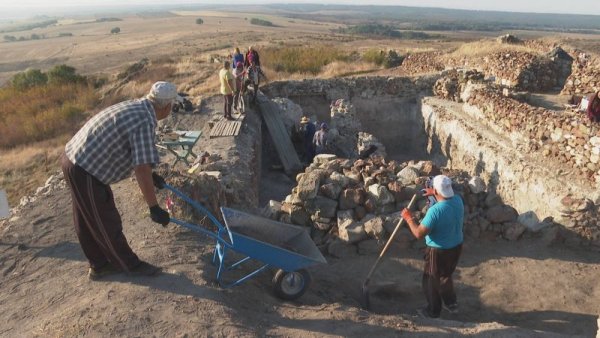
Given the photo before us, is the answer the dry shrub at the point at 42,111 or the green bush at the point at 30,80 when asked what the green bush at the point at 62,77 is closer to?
the green bush at the point at 30,80

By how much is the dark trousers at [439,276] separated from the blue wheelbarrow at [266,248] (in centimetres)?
124

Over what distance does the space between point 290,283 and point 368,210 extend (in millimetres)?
2227

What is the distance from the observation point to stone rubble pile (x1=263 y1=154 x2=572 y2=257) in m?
6.39

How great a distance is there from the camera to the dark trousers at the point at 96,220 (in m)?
3.93

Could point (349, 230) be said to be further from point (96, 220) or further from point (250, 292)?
point (96, 220)

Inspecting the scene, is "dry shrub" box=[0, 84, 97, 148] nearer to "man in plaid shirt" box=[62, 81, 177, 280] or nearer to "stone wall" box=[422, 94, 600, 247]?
"stone wall" box=[422, 94, 600, 247]

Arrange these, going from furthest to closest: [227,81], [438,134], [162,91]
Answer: [438,134] < [227,81] < [162,91]

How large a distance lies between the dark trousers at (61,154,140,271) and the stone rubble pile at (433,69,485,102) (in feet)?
41.9

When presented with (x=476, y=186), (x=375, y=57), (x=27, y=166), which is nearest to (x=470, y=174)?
(x=476, y=186)

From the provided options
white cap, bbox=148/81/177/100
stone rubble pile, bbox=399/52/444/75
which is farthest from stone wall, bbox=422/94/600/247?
white cap, bbox=148/81/177/100

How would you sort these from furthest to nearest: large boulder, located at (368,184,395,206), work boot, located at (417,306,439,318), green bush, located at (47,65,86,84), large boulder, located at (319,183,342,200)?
green bush, located at (47,65,86,84) < large boulder, located at (319,183,342,200) < large boulder, located at (368,184,395,206) < work boot, located at (417,306,439,318)

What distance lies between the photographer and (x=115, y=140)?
150 inches

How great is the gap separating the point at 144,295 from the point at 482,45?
947 inches

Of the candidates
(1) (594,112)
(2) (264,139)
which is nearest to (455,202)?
(1) (594,112)
